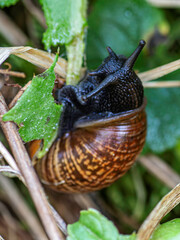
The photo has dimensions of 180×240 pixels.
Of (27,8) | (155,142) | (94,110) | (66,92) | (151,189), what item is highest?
(27,8)

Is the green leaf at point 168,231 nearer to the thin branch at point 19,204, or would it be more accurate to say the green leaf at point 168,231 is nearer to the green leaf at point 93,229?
the green leaf at point 93,229

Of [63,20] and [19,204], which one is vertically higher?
[63,20]

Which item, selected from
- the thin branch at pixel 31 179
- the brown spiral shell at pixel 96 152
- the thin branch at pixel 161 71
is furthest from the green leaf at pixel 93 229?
the thin branch at pixel 161 71

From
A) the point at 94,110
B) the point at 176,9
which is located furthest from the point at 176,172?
the point at 176,9

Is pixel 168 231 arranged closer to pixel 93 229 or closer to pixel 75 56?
pixel 93 229

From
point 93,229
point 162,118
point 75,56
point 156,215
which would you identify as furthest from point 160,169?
point 93,229

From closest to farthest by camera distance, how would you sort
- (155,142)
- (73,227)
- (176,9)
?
(73,227), (155,142), (176,9)

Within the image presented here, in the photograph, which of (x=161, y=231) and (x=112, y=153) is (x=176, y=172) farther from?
(x=161, y=231)

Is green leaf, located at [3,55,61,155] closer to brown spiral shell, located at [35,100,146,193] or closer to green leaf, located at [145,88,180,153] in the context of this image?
brown spiral shell, located at [35,100,146,193]
